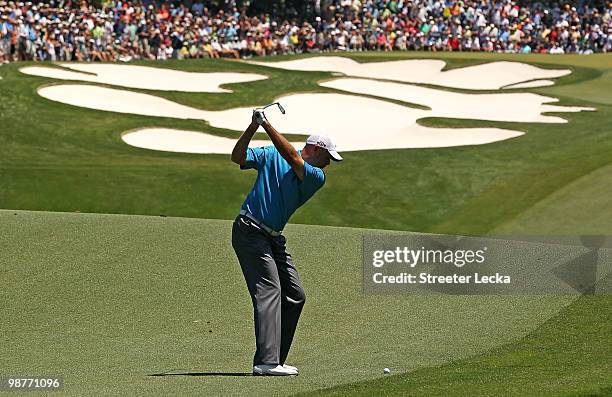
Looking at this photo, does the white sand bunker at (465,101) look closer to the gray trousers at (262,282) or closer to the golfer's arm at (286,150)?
the gray trousers at (262,282)

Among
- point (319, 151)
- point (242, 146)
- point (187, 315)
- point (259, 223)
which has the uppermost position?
point (242, 146)

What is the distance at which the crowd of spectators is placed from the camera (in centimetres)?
5062

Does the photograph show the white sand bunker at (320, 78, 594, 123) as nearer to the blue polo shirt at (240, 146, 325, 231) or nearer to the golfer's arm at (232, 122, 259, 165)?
the blue polo shirt at (240, 146, 325, 231)

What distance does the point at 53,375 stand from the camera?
10.8 metres

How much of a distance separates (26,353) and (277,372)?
8.61ft

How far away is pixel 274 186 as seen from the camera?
1139 cm

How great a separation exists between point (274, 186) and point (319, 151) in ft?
→ 1.78

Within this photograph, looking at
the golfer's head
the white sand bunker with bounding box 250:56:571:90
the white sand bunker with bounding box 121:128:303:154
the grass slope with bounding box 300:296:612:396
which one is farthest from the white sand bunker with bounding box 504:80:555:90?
the golfer's head

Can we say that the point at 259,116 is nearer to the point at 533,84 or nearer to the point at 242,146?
the point at 242,146

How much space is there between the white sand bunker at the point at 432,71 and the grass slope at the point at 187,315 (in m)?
24.6

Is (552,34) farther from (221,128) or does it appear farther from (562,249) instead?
(562,249)

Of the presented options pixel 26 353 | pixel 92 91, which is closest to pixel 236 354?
pixel 26 353

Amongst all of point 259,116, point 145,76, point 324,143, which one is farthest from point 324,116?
point 259,116

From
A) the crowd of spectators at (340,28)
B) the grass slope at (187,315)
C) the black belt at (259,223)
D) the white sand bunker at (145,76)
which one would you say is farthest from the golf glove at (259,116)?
the crowd of spectators at (340,28)
